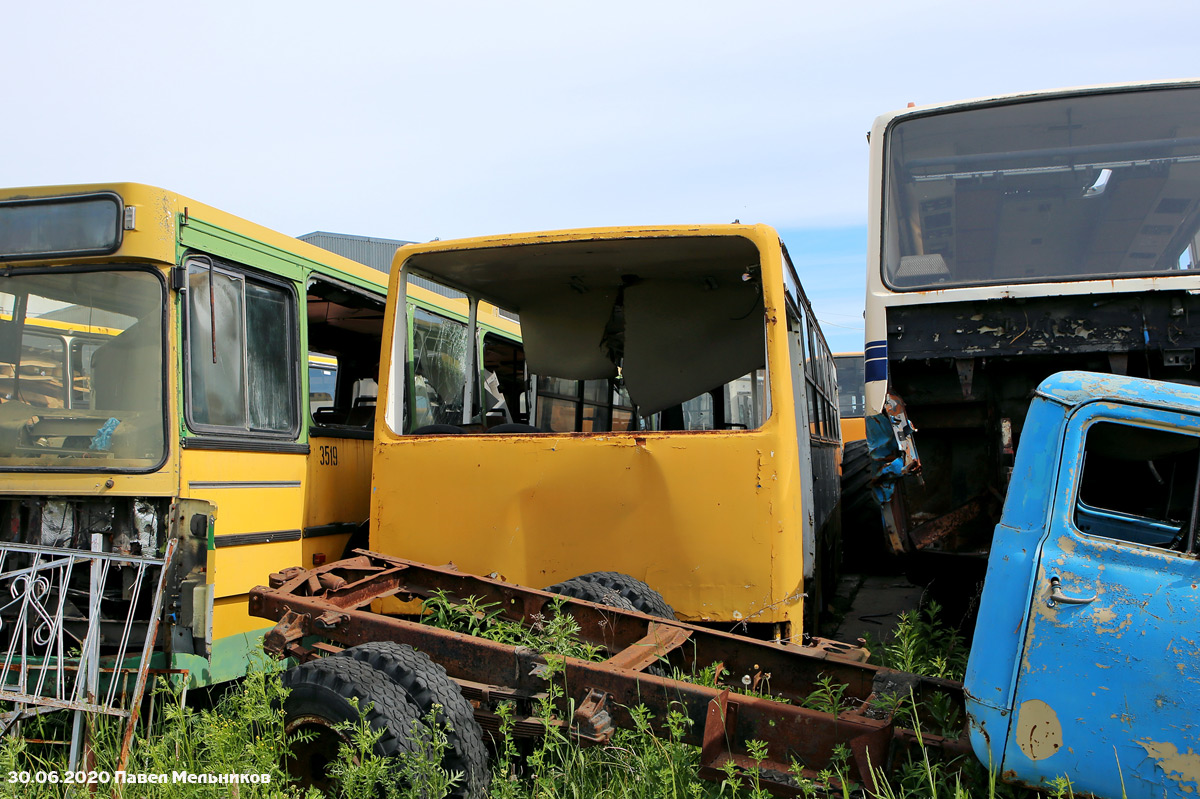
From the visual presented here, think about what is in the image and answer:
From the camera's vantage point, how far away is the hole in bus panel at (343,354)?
610cm

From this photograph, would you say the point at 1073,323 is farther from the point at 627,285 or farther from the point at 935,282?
the point at 627,285

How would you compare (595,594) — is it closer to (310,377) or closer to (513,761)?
(513,761)

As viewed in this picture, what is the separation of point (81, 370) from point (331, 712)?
8.37 feet

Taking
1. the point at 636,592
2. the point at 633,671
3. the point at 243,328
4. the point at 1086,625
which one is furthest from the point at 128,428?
the point at 1086,625

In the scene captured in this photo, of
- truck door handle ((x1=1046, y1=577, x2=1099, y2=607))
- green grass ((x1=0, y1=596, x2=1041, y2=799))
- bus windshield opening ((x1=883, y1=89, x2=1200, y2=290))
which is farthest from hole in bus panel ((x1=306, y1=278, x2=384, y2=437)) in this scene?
truck door handle ((x1=1046, y1=577, x2=1099, y2=607))

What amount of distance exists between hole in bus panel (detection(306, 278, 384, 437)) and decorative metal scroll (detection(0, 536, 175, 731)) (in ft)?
5.64

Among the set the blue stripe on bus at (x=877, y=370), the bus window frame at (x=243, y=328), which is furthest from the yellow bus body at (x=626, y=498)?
the blue stripe on bus at (x=877, y=370)

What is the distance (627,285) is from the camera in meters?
5.34

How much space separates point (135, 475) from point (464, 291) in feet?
6.94

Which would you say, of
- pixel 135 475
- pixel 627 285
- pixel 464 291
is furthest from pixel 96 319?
pixel 627 285

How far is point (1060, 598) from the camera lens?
2555 millimetres

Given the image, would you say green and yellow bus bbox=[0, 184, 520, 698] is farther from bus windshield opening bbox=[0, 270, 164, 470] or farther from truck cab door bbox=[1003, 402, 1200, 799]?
truck cab door bbox=[1003, 402, 1200, 799]

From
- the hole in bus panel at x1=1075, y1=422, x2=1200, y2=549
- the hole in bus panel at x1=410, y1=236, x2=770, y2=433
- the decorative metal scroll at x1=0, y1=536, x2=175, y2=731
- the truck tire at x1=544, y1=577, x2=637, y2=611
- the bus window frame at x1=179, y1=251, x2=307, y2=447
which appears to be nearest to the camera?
the hole in bus panel at x1=1075, y1=422, x2=1200, y2=549

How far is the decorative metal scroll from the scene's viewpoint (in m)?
3.62
